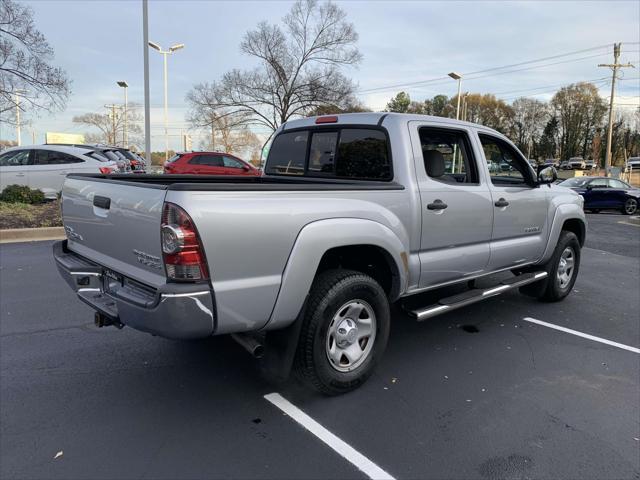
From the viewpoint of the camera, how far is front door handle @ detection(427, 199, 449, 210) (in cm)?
387

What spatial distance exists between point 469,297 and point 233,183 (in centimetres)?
235

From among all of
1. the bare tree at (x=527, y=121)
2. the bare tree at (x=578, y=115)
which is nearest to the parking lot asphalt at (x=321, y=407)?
the bare tree at (x=578, y=115)

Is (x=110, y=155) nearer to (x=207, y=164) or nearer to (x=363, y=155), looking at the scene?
(x=207, y=164)

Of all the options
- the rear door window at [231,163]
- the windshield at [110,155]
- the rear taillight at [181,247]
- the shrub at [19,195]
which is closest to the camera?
the rear taillight at [181,247]

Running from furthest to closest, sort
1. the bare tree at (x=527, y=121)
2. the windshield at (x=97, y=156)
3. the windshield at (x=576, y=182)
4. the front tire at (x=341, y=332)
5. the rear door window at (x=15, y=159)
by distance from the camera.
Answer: the bare tree at (x=527, y=121)
the windshield at (x=576, y=182)
the windshield at (x=97, y=156)
the rear door window at (x=15, y=159)
the front tire at (x=341, y=332)

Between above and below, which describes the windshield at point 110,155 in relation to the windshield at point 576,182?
above

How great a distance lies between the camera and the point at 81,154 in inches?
534

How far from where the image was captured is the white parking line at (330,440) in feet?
8.84

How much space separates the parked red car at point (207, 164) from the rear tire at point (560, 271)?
15.3 m

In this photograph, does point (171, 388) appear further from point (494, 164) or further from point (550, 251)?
point (550, 251)

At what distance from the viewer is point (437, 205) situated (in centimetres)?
391

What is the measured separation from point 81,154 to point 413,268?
12491 millimetres

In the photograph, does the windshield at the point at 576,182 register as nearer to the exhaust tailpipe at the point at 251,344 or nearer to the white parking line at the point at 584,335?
the white parking line at the point at 584,335

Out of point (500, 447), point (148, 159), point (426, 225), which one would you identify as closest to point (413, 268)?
point (426, 225)
